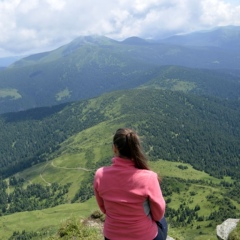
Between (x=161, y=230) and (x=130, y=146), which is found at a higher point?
(x=130, y=146)

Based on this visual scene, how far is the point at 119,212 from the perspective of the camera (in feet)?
36.8

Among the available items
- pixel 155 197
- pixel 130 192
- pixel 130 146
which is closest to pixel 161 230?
pixel 155 197

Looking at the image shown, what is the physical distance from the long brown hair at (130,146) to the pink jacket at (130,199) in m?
0.20

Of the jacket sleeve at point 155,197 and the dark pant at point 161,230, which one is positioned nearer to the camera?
the jacket sleeve at point 155,197

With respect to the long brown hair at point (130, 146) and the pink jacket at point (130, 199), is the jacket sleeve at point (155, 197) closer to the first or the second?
the pink jacket at point (130, 199)

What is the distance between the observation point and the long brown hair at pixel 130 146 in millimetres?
10672

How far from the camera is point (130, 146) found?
35.3ft

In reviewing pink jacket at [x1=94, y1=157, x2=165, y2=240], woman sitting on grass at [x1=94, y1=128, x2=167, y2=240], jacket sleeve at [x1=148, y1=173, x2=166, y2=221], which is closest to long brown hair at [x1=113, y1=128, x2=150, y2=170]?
woman sitting on grass at [x1=94, y1=128, x2=167, y2=240]

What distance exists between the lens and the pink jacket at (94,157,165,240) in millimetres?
10719

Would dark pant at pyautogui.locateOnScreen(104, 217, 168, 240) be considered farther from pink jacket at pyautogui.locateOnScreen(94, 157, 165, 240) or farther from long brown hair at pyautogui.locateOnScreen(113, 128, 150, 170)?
long brown hair at pyautogui.locateOnScreen(113, 128, 150, 170)

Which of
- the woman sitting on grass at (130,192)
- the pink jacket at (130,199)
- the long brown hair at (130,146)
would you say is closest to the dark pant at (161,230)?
the woman sitting on grass at (130,192)

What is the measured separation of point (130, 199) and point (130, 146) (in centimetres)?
175

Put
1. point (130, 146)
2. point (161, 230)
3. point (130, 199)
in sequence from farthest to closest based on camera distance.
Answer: point (161, 230) < point (130, 199) < point (130, 146)

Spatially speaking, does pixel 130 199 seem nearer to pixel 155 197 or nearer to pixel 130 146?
pixel 155 197
